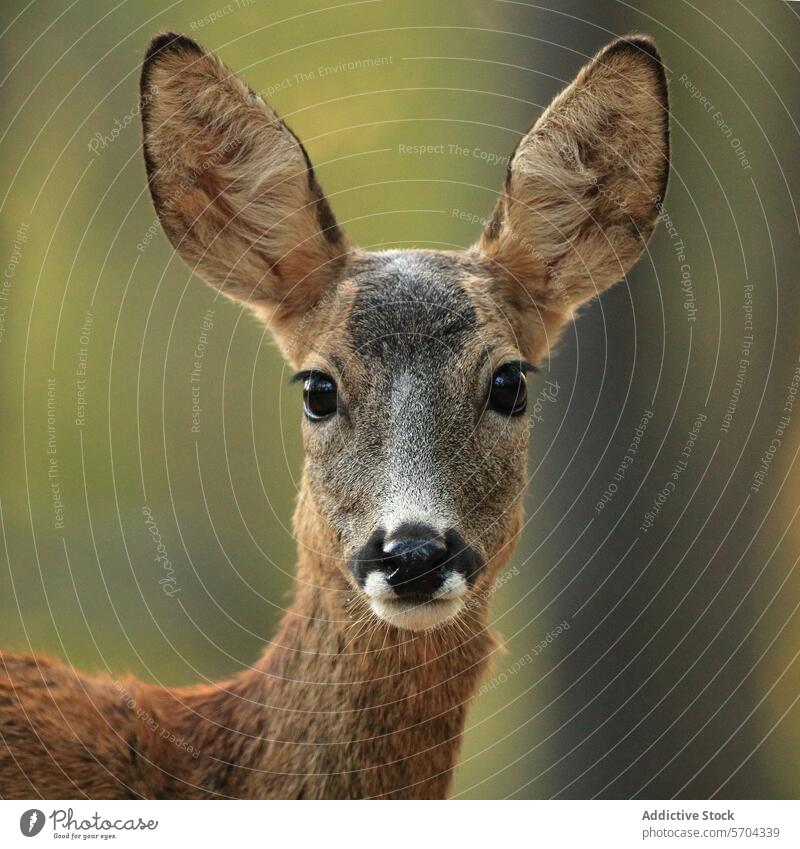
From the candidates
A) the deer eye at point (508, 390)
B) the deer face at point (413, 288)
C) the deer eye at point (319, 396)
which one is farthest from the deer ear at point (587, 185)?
the deer eye at point (319, 396)

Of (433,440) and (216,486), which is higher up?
(216,486)

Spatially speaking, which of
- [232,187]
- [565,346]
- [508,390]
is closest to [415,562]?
[508,390]

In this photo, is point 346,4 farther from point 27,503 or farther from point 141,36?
point 27,503

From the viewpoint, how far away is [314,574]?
4992 millimetres

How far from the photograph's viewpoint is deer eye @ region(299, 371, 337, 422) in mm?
4934

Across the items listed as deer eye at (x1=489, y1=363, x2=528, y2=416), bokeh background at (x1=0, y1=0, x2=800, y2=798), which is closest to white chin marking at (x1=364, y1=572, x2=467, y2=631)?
deer eye at (x1=489, y1=363, x2=528, y2=416)

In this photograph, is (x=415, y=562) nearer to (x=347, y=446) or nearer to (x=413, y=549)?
(x=413, y=549)

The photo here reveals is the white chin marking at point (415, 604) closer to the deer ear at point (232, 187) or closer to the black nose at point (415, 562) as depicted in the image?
the black nose at point (415, 562)

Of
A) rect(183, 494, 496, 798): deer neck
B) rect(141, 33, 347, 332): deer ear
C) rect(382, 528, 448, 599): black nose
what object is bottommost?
rect(183, 494, 496, 798): deer neck

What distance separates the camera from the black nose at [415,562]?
4.28m

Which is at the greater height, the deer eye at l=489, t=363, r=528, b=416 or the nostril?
the deer eye at l=489, t=363, r=528, b=416

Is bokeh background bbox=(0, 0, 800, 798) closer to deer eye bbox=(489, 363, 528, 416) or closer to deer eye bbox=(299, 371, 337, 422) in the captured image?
deer eye bbox=(299, 371, 337, 422)

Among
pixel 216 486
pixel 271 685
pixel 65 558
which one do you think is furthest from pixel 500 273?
pixel 65 558

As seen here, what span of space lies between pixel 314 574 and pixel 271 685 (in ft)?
1.56
